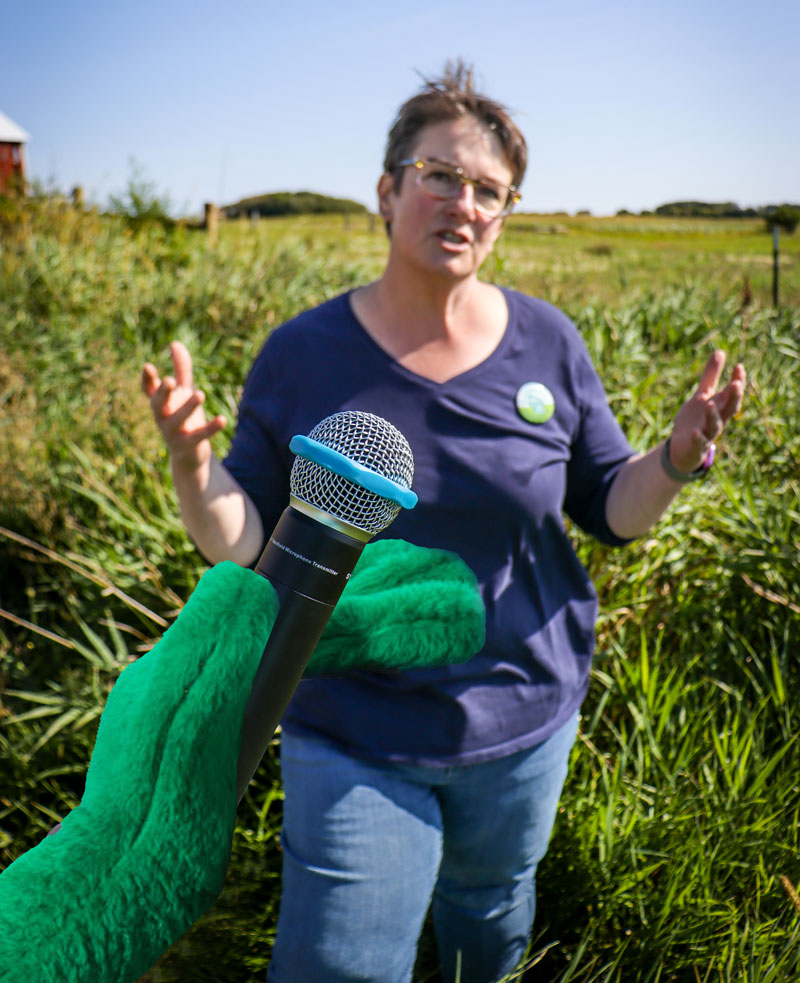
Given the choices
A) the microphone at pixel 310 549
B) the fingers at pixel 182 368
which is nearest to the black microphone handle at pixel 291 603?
the microphone at pixel 310 549

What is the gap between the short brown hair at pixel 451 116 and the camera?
1583 millimetres

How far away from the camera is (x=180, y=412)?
3.59 ft

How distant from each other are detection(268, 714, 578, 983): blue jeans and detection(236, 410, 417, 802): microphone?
86cm

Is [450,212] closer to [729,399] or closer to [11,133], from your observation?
[729,399]

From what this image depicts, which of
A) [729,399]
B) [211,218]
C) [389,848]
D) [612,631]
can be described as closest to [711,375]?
[729,399]

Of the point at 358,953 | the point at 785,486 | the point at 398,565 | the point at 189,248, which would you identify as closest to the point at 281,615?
the point at 398,565

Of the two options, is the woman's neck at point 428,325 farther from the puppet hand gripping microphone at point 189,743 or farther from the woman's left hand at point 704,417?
the puppet hand gripping microphone at point 189,743

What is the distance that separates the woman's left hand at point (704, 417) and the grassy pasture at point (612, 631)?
2.48ft

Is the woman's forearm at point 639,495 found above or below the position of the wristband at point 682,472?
below

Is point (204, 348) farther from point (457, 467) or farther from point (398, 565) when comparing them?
point (398, 565)

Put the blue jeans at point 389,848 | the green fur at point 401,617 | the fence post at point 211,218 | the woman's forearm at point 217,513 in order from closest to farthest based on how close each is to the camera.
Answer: the green fur at point 401,617 → the woman's forearm at point 217,513 → the blue jeans at point 389,848 → the fence post at point 211,218

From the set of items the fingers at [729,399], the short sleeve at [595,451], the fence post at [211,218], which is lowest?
the short sleeve at [595,451]

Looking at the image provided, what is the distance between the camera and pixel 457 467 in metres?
1.46

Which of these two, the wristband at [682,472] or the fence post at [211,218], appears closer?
the wristband at [682,472]
